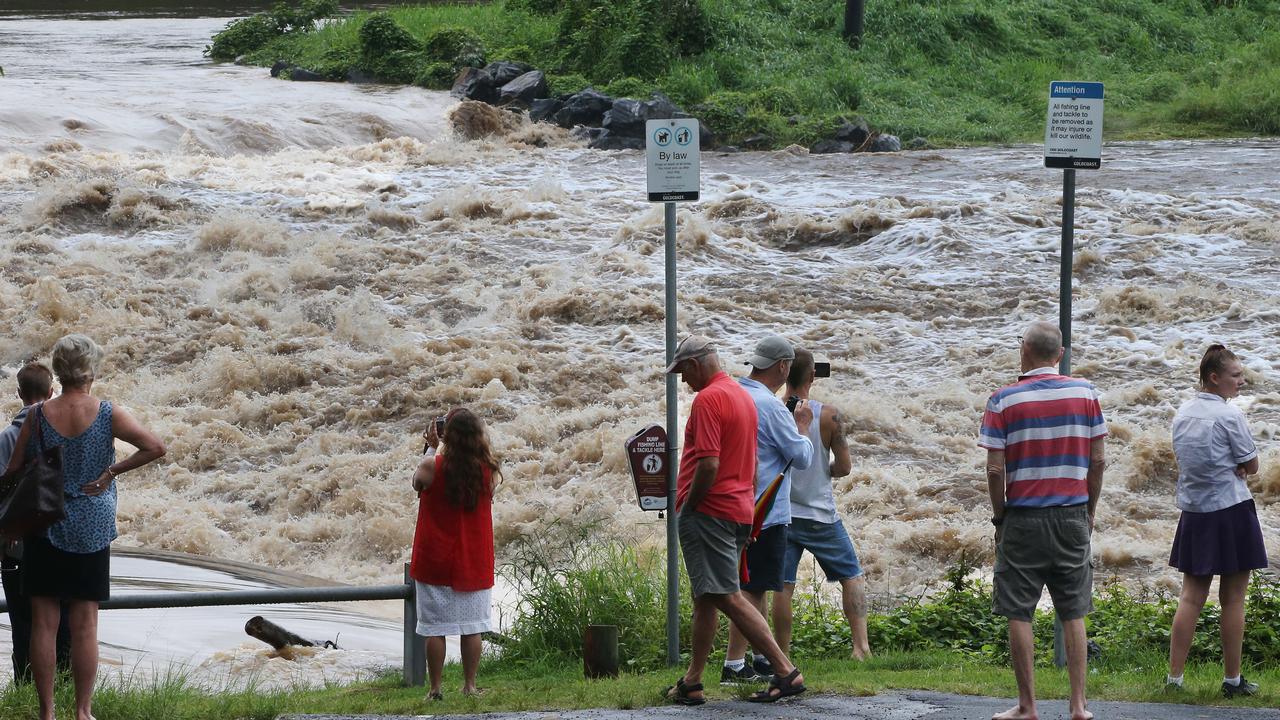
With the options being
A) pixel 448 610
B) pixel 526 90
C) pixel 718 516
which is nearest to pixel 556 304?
pixel 448 610

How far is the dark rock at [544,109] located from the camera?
102 ft

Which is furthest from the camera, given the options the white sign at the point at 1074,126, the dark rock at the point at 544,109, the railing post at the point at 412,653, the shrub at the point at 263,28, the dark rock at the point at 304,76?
the shrub at the point at 263,28

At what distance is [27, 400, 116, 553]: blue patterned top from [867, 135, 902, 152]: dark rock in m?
24.3

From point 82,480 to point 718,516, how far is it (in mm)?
2483

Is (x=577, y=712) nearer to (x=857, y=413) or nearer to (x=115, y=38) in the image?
(x=857, y=413)

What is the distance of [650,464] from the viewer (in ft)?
22.4

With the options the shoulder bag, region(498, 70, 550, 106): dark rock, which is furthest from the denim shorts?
region(498, 70, 550, 106): dark rock

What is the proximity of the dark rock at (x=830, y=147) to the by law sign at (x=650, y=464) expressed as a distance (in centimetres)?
2249

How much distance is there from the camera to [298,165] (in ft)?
84.0

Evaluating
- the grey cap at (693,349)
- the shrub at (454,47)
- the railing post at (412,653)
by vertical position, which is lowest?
the railing post at (412,653)

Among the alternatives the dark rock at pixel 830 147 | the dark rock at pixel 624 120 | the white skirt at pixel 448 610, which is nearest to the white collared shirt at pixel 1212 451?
the white skirt at pixel 448 610

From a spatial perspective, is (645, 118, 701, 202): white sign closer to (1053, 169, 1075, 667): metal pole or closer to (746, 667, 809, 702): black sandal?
(1053, 169, 1075, 667): metal pole

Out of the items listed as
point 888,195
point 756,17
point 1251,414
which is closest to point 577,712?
point 1251,414

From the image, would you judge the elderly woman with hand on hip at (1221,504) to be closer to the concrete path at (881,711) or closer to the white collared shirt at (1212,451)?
the white collared shirt at (1212,451)
